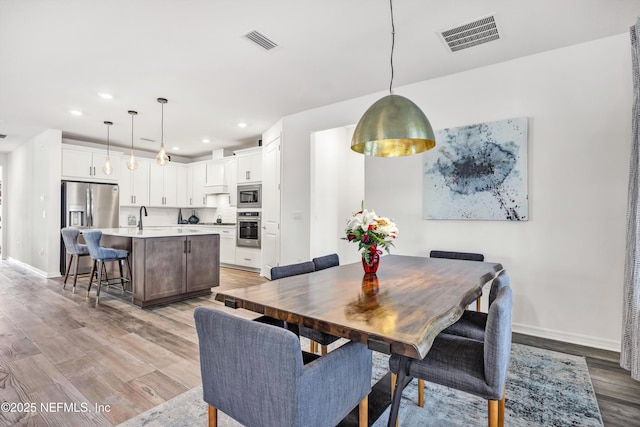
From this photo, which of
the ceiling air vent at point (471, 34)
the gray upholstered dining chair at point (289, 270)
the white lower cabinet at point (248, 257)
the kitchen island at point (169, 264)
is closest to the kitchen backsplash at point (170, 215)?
the white lower cabinet at point (248, 257)

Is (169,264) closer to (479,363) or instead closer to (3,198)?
(479,363)

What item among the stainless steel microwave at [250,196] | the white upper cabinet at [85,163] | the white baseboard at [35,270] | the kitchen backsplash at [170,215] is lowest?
the white baseboard at [35,270]

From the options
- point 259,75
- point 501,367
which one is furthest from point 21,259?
point 501,367

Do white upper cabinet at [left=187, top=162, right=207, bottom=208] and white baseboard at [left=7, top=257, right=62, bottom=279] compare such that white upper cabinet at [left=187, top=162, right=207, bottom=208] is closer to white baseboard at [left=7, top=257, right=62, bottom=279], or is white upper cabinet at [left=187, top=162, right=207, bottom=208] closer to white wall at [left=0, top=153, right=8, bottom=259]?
white baseboard at [left=7, top=257, right=62, bottom=279]

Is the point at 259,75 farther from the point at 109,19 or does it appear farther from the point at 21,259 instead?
the point at 21,259

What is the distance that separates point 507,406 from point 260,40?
10.5 ft

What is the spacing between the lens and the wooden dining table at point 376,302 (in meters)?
1.07

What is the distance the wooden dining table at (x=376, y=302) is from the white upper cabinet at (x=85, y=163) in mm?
6048

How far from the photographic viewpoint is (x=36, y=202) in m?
6.13

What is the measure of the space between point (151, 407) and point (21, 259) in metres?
7.42

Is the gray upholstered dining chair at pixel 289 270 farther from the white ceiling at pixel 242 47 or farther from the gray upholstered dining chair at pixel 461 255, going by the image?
the white ceiling at pixel 242 47

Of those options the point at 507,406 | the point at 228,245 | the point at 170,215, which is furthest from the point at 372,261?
the point at 170,215

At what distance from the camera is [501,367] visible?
1276mm

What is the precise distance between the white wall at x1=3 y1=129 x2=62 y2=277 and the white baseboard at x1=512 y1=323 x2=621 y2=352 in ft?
23.3
